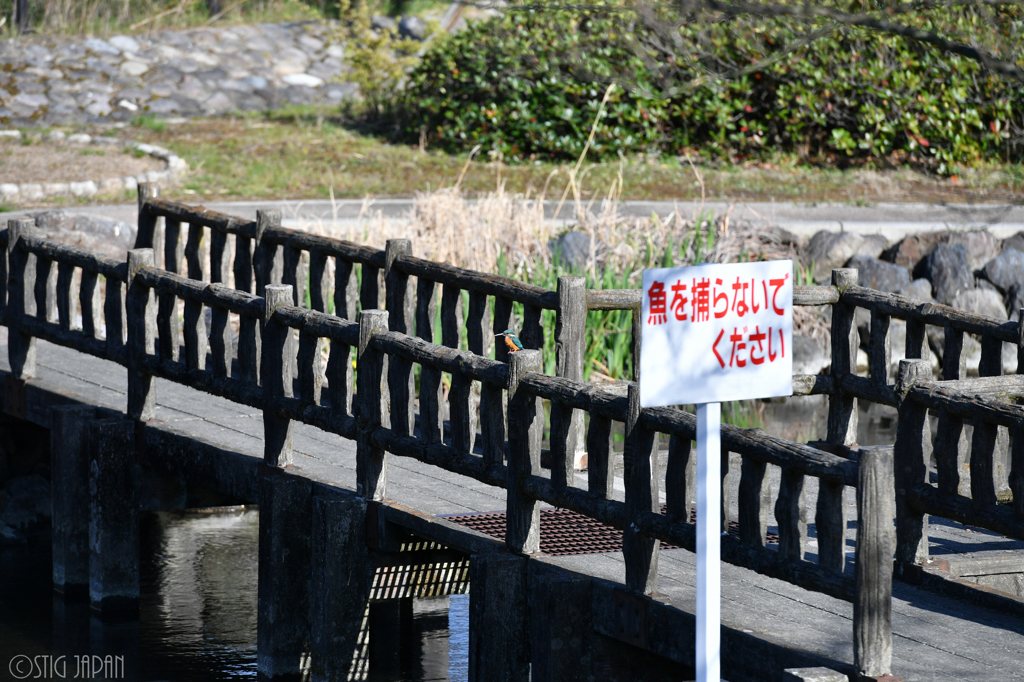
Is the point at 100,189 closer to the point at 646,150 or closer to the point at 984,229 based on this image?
the point at 646,150

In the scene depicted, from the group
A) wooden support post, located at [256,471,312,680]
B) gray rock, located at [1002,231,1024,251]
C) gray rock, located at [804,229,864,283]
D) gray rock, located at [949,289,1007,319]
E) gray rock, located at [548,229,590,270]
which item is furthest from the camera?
gray rock, located at [1002,231,1024,251]

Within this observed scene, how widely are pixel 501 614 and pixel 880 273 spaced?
359 inches

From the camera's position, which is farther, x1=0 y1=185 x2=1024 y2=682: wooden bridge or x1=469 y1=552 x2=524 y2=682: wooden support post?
x1=469 y1=552 x2=524 y2=682: wooden support post

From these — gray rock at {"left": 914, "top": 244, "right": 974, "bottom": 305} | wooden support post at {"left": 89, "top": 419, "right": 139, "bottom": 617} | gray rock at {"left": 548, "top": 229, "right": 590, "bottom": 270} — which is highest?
gray rock at {"left": 548, "top": 229, "right": 590, "bottom": 270}

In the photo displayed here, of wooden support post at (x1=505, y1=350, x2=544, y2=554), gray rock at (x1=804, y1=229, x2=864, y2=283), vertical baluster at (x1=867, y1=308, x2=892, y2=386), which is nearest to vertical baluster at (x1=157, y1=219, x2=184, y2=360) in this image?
wooden support post at (x1=505, y1=350, x2=544, y2=554)

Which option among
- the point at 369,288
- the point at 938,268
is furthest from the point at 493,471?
the point at 938,268

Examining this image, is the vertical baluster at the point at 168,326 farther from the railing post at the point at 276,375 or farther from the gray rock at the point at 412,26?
the gray rock at the point at 412,26

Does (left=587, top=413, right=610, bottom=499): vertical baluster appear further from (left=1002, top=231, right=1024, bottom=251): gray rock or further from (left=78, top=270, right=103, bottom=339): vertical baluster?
(left=1002, top=231, right=1024, bottom=251): gray rock

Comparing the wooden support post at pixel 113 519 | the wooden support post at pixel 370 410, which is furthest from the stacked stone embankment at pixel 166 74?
the wooden support post at pixel 370 410

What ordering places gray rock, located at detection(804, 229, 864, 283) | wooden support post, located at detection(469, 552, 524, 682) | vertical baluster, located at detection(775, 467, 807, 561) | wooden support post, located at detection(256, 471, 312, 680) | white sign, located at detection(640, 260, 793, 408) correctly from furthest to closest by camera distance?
gray rock, located at detection(804, 229, 864, 283) < wooden support post, located at detection(256, 471, 312, 680) < wooden support post, located at detection(469, 552, 524, 682) < vertical baluster, located at detection(775, 467, 807, 561) < white sign, located at detection(640, 260, 793, 408)

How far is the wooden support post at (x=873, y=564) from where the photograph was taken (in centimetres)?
423

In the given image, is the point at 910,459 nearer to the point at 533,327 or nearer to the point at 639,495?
the point at 639,495

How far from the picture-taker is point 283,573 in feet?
22.1

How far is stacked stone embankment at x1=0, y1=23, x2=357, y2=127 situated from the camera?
63.3ft
